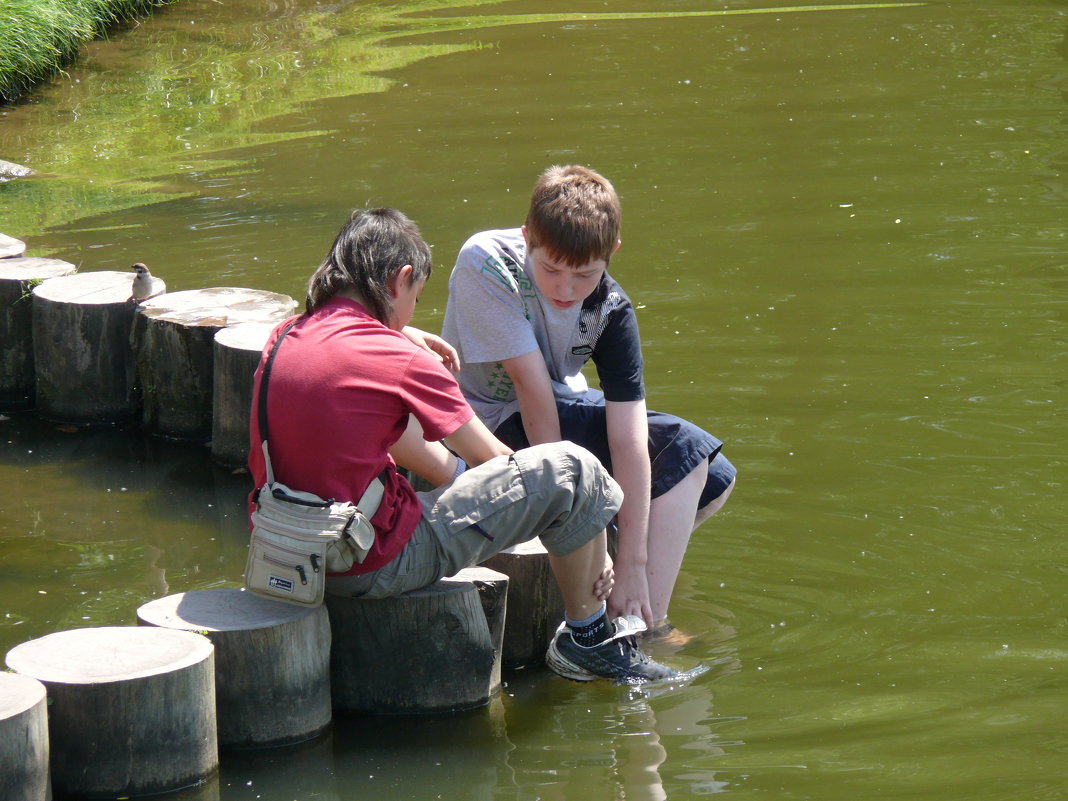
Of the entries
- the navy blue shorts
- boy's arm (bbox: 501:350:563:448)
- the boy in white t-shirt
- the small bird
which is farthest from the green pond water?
boy's arm (bbox: 501:350:563:448)

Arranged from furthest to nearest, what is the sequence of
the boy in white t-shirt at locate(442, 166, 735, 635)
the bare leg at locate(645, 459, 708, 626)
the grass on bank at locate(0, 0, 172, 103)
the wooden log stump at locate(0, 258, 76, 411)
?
the grass on bank at locate(0, 0, 172, 103), the wooden log stump at locate(0, 258, 76, 411), the bare leg at locate(645, 459, 708, 626), the boy in white t-shirt at locate(442, 166, 735, 635)

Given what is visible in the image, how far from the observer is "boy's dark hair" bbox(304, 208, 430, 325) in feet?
11.4

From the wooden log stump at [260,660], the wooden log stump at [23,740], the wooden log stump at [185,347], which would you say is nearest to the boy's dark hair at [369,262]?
the wooden log stump at [260,660]

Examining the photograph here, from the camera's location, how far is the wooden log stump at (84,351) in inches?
217

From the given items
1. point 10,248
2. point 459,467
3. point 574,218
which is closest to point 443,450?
Answer: point 459,467

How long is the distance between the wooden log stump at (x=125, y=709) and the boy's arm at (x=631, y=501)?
1.19 meters

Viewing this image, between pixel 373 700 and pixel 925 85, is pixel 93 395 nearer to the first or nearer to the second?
pixel 373 700

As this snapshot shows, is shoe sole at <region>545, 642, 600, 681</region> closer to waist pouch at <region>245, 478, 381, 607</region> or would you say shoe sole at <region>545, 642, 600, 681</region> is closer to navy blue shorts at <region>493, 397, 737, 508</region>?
navy blue shorts at <region>493, 397, 737, 508</region>

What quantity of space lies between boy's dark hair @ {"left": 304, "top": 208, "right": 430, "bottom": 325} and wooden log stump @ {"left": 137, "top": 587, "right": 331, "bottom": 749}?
0.73 metres

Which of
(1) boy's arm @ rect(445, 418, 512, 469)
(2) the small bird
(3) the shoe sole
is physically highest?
(1) boy's arm @ rect(445, 418, 512, 469)

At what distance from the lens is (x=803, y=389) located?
5809 millimetres

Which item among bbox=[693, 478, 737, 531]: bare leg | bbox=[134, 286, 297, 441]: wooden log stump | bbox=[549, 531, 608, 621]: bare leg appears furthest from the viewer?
bbox=[134, 286, 297, 441]: wooden log stump

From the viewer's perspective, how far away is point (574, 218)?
3.68m

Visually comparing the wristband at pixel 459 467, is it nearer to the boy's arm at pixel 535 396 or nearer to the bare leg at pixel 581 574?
the boy's arm at pixel 535 396
